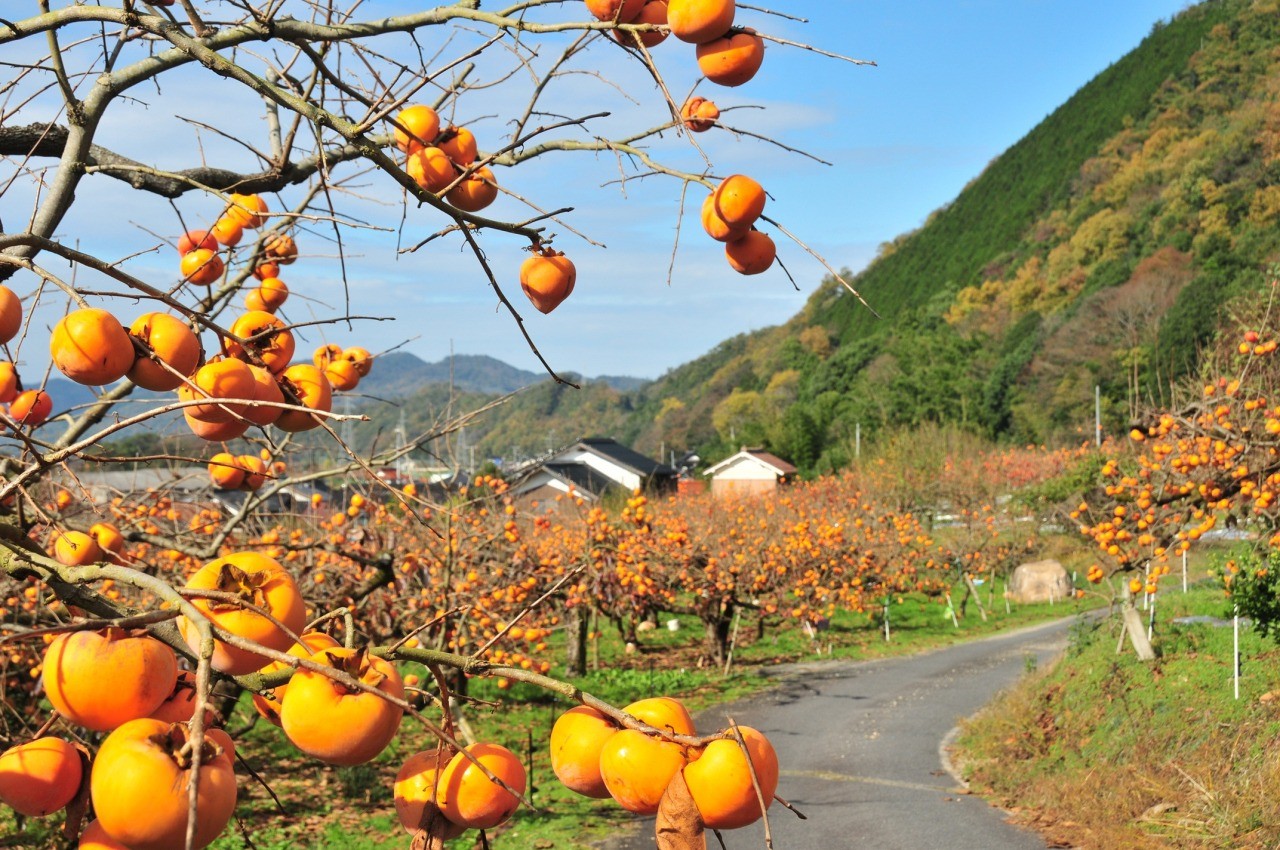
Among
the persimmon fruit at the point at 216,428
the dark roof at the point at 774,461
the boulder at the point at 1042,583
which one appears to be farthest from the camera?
the dark roof at the point at 774,461

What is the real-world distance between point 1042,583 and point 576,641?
11978mm

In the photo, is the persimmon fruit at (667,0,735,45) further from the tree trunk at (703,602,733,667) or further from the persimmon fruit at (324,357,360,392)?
the tree trunk at (703,602,733,667)

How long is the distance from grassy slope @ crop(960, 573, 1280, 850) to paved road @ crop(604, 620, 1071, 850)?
432mm

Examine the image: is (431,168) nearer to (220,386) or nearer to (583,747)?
(220,386)

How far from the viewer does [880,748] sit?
32.8 feet

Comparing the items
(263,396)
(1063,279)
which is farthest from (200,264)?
(1063,279)

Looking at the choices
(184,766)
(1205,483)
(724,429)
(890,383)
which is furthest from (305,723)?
(724,429)

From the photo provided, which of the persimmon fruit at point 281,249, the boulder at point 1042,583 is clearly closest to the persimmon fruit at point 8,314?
the persimmon fruit at point 281,249

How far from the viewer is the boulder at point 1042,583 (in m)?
20.8

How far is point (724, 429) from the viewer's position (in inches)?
2803

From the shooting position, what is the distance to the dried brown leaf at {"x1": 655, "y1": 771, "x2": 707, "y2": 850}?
3.05 feet

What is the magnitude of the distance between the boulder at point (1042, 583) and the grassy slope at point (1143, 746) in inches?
413

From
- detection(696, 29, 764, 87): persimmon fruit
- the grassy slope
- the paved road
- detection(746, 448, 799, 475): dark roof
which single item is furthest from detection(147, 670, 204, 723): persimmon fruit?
detection(746, 448, 799, 475): dark roof

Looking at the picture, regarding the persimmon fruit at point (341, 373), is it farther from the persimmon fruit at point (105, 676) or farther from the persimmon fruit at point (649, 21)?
the persimmon fruit at point (105, 676)
